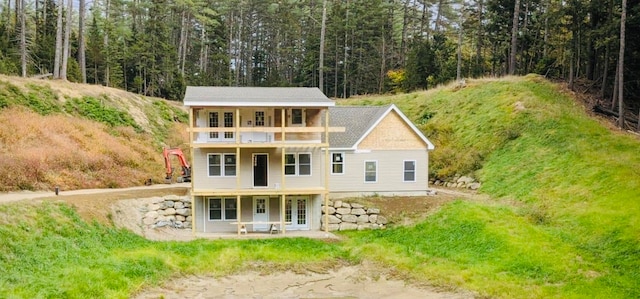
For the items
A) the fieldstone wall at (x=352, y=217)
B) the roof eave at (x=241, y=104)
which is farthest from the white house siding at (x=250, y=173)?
the roof eave at (x=241, y=104)

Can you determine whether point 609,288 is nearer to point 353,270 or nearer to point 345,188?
point 353,270

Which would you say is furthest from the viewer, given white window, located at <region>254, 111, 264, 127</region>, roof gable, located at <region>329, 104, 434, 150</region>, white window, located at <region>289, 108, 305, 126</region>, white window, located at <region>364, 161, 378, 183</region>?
white window, located at <region>364, 161, 378, 183</region>

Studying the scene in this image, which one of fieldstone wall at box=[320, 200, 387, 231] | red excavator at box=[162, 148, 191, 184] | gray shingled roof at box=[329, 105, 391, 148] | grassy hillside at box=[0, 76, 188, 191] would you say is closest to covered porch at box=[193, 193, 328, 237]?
fieldstone wall at box=[320, 200, 387, 231]

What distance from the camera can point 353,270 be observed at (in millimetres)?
21969

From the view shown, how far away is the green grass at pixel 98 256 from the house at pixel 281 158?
3629mm

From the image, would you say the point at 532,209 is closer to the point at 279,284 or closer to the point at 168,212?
the point at 279,284

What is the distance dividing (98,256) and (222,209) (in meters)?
9.51

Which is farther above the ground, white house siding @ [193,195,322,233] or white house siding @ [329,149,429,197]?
white house siding @ [329,149,429,197]

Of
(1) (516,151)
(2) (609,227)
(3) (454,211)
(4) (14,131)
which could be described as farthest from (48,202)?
(1) (516,151)

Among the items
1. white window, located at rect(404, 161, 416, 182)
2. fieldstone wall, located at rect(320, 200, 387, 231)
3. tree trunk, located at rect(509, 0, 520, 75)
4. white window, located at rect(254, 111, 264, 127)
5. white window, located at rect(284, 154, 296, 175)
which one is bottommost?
fieldstone wall, located at rect(320, 200, 387, 231)

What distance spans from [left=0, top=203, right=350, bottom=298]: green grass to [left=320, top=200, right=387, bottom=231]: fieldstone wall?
376 cm

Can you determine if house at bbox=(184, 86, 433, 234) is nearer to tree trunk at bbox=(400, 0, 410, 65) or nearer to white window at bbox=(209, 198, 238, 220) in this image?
white window at bbox=(209, 198, 238, 220)

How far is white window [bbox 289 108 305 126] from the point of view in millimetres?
29500

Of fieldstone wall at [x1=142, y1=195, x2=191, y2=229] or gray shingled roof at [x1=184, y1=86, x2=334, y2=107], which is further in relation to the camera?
fieldstone wall at [x1=142, y1=195, x2=191, y2=229]
